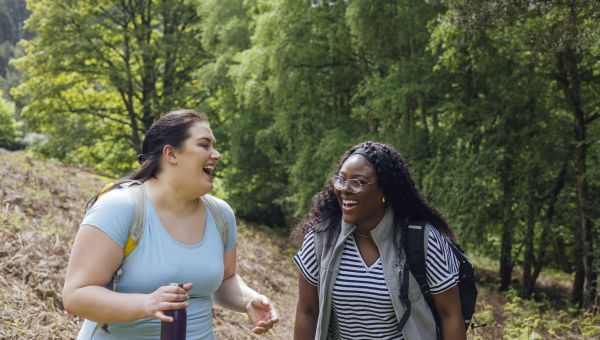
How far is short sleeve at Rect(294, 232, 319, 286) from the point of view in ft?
9.82

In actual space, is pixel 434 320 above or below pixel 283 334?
above

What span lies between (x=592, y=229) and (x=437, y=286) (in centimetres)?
1048

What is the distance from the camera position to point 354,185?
289 centimetres

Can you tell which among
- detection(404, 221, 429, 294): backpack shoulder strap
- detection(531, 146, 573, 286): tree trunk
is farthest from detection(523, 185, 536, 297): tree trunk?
detection(404, 221, 429, 294): backpack shoulder strap

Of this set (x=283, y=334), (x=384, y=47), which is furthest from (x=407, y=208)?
(x=384, y=47)

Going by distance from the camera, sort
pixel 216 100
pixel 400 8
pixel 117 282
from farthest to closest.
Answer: pixel 216 100 → pixel 400 8 → pixel 117 282

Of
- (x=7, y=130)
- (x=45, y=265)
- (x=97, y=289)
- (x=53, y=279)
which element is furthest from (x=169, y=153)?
(x=7, y=130)

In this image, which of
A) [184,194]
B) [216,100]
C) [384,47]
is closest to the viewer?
[184,194]

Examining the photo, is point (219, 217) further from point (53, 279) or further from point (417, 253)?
point (53, 279)

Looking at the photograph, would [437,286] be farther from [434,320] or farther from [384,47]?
[384,47]

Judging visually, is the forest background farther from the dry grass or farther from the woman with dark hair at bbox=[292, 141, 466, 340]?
the woman with dark hair at bbox=[292, 141, 466, 340]

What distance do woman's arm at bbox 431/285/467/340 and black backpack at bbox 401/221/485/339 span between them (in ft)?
0.12

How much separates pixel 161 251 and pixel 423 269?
1163 mm

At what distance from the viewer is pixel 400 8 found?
1272 cm
